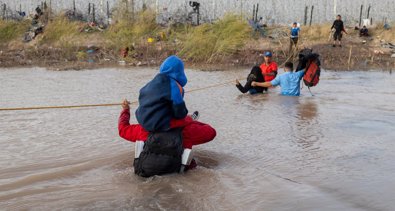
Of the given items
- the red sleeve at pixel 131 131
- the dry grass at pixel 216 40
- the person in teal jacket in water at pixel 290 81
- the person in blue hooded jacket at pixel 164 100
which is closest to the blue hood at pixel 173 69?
the person in blue hooded jacket at pixel 164 100

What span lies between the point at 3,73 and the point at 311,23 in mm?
17839

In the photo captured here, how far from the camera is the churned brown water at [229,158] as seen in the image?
407 cm

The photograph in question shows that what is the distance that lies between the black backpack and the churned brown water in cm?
9

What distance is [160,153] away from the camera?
4.56m

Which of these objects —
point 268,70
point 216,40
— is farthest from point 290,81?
point 216,40

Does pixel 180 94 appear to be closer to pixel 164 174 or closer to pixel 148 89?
pixel 148 89

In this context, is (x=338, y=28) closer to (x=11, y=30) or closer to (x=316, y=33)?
(x=316, y=33)

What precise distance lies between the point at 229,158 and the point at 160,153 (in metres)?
1.09

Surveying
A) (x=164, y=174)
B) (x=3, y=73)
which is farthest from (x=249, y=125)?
(x=3, y=73)

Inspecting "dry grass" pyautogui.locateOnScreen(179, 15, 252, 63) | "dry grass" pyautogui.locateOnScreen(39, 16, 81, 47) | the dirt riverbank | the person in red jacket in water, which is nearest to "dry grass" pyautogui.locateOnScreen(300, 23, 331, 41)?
the dirt riverbank

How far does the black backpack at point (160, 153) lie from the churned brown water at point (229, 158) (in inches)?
3.6

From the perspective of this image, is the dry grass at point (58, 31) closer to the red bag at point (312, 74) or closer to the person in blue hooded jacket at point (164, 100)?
the red bag at point (312, 74)

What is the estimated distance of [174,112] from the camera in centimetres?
449

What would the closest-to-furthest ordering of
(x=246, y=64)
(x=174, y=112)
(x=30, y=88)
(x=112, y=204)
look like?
(x=112, y=204)
(x=174, y=112)
(x=30, y=88)
(x=246, y=64)
